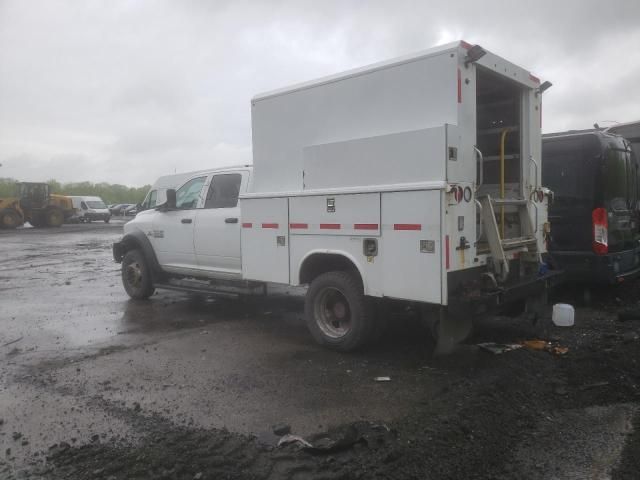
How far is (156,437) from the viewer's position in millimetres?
3799

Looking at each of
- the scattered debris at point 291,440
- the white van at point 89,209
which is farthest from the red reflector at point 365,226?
the white van at point 89,209

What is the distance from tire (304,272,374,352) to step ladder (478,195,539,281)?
4.34ft

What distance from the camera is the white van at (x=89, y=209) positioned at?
3962 centimetres

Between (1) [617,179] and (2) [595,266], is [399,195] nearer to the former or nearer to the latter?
(2) [595,266]

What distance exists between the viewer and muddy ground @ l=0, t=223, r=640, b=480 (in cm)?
337

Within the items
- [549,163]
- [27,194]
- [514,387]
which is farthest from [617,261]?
[27,194]

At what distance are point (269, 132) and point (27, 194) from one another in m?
33.8

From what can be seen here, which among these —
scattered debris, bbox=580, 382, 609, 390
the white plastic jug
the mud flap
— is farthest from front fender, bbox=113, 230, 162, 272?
scattered debris, bbox=580, 382, 609, 390

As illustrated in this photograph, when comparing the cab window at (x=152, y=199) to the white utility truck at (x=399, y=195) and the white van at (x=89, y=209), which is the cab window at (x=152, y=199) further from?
the white van at (x=89, y=209)

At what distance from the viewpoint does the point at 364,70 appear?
18.0 ft

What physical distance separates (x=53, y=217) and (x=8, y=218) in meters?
2.61

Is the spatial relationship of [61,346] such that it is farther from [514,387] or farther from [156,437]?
[514,387]

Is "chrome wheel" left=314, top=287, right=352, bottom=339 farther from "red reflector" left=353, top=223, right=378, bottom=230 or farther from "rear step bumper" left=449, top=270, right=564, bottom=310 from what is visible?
"rear step bumper" left=449, top=270, right=564, bottom=310

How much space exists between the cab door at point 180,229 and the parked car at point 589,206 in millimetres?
5043
